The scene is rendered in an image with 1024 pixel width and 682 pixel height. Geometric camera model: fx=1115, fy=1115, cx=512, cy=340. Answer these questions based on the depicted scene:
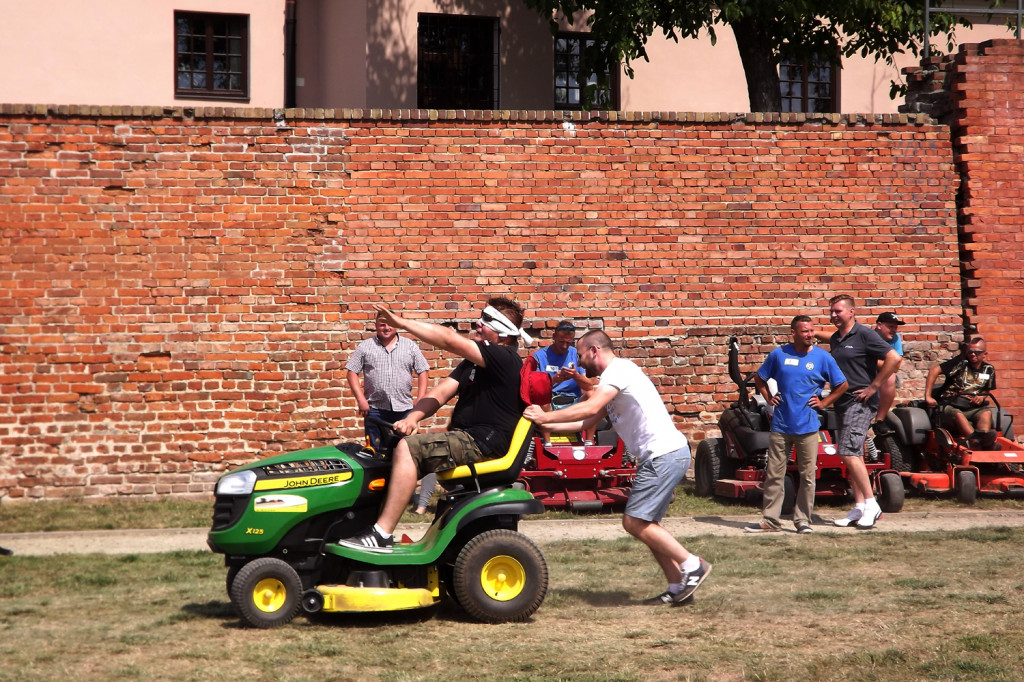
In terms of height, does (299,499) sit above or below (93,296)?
below

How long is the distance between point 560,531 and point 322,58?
12.7m

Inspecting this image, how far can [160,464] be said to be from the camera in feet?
37.0

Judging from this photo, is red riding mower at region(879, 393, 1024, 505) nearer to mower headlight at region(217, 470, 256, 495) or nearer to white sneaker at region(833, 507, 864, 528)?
white sneaker at region(833, 507, 864, 528)

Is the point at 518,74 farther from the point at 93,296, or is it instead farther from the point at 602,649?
the point at 602,649

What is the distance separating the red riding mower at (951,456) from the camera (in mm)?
11070

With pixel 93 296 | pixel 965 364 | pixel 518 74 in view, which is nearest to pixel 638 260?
pixel 965 364

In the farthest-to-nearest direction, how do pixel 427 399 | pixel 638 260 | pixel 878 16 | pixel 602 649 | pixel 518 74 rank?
pixel 518 74 → pixel 878 16 → pixel 638 260 → pixel 427 399 → pixel 602 649

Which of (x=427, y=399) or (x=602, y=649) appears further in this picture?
(x=427, y=399)

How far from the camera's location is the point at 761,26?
16.8 metres

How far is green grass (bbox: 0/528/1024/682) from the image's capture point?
18.4 feet

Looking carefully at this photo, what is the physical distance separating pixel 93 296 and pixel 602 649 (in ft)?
24.1

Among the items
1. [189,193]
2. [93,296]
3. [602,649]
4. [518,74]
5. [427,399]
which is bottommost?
[602,649]

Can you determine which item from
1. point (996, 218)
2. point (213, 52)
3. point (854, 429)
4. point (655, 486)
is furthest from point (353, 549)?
point (213, 52)

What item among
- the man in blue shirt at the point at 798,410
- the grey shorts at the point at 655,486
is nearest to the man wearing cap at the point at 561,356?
the man in blue shirt at the point at 798,410
